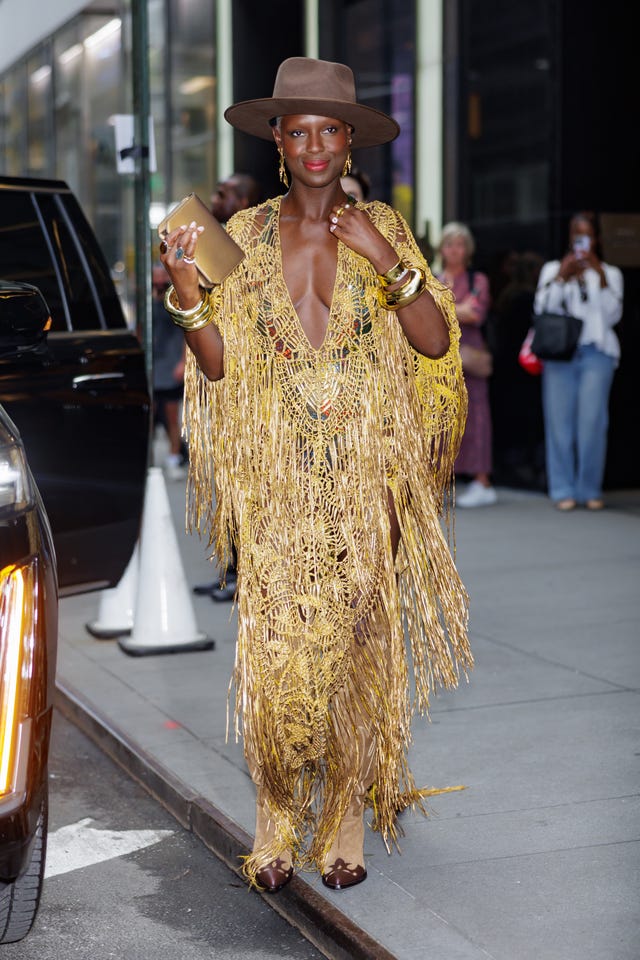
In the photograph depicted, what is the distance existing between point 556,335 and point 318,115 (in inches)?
257

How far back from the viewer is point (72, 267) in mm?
5996

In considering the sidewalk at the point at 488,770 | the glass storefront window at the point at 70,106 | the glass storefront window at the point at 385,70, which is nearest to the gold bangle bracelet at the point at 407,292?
the sidewalk at the point at 488,770

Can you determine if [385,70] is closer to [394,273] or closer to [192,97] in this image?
[192,97]

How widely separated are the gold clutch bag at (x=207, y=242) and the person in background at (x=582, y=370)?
689cm

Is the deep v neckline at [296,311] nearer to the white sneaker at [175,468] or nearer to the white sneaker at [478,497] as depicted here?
the white sneaker at [478,497]

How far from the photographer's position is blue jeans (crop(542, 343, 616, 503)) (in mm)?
10273

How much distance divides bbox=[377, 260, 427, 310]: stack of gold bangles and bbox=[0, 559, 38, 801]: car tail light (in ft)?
3.68

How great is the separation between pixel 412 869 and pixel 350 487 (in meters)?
1.01

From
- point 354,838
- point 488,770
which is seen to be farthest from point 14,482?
point 488,770

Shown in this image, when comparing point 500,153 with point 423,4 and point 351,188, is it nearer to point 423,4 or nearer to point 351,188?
point 423,4

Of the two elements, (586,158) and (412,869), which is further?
(586,158)

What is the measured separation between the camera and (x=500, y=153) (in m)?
11.6

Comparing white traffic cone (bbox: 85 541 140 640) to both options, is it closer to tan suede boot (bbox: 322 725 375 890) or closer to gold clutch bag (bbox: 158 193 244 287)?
tan suede boot (bbox: 322 725 375 890)

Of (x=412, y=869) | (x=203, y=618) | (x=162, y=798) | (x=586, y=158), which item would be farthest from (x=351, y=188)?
(x=586, y=158)
